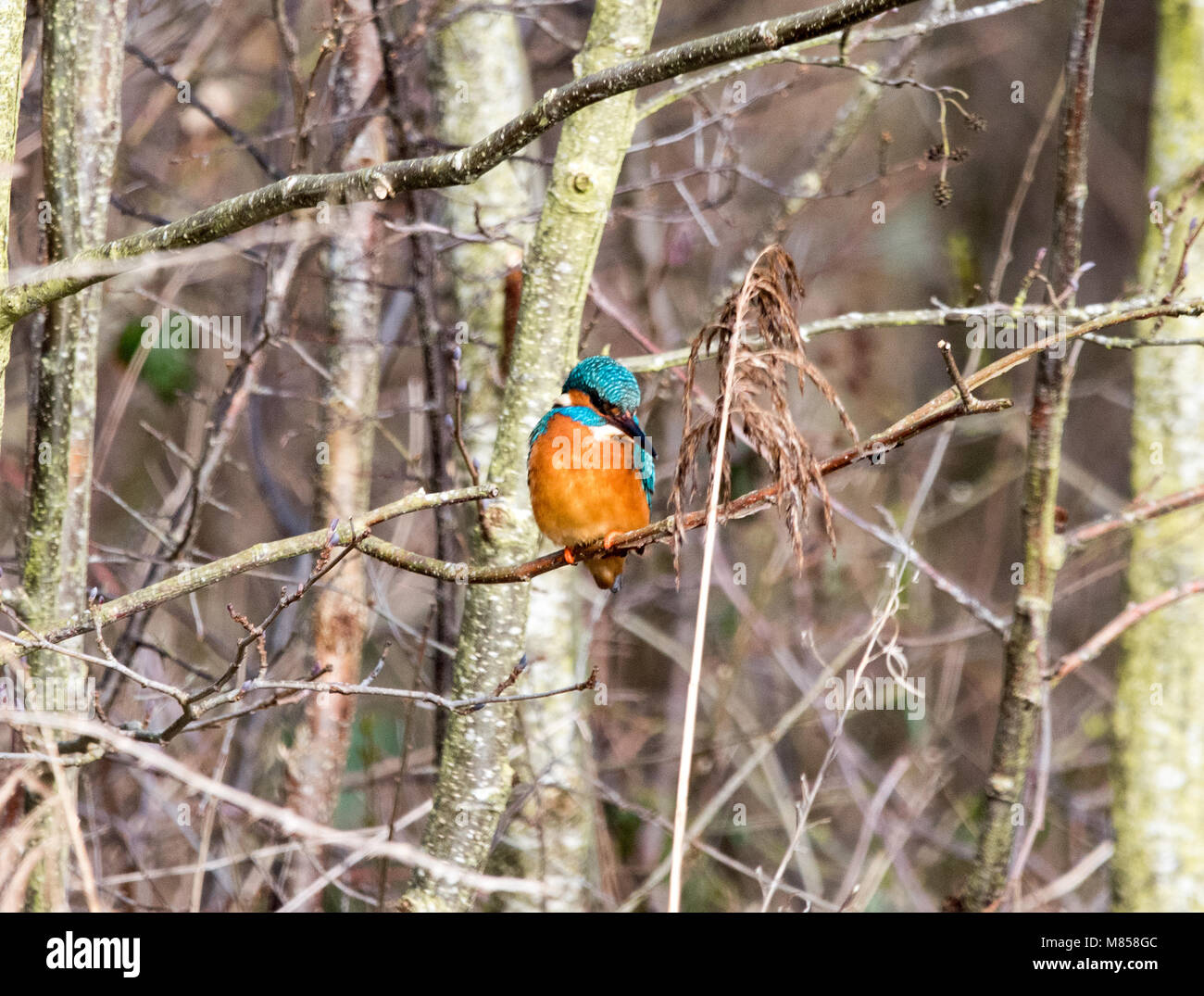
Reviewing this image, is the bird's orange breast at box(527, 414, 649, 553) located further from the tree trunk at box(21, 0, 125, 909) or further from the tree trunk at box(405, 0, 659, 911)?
the tree trunk at box(21, 0, 125, 909)

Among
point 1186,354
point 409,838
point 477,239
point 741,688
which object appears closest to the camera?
point 477,239

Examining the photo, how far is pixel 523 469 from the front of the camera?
2982 mm

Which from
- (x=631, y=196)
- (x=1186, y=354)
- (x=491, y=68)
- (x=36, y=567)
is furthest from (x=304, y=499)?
(x=1186, y=354)

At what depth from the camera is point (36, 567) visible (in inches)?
109

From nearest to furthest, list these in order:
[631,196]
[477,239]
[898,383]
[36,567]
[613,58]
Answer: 1. [36,567]
2. [613,58]
3. [477,239]
4. [631,196]
5. [898,383]

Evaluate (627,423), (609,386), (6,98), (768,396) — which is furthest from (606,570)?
(6,98)

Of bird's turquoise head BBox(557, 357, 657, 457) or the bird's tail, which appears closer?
bird's turquoise head BBox(557, 357, 657, 457)

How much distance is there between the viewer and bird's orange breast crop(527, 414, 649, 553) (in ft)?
9.09

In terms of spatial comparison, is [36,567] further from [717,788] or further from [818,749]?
[818,749]

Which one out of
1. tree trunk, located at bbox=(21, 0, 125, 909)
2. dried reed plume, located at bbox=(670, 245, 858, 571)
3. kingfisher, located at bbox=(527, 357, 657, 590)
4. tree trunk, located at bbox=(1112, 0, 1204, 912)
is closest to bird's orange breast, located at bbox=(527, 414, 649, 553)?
kingfisher, located at bbox=(527, 357, 657, 590)

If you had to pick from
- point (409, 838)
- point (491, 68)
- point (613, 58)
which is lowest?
point (409, 838)

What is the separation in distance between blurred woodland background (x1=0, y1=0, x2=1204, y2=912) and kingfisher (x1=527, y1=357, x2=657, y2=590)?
14 cm

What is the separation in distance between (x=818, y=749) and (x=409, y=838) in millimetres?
2782

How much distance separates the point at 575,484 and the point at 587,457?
78mm
